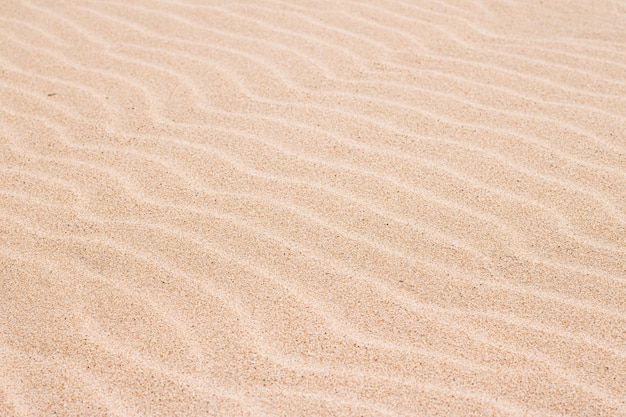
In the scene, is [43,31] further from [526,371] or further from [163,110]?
[526,371]

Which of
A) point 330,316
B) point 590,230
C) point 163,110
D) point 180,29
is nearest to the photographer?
point 330,316

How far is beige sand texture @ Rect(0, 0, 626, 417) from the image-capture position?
2.28 meters

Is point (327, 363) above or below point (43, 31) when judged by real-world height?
below

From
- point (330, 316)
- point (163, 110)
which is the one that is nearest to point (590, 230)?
point (330, 316)

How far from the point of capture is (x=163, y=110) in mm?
3586

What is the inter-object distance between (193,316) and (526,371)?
3.26 ft

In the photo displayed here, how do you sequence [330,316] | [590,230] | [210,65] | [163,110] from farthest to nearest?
1. [210,65]
2. [163,110]
3. [590,230]
4. [330,316]

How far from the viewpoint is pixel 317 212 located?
9.57 ft

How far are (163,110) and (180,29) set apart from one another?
870mm

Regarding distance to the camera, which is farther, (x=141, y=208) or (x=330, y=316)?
(x=141, y=208)

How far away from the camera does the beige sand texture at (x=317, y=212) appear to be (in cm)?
228

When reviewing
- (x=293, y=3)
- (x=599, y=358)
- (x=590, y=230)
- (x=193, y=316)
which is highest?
(x=293, y=3)

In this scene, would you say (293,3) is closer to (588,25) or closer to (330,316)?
(588,25)

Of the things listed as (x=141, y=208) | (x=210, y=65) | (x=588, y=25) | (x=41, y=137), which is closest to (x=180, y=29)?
(x=210, y=65)
